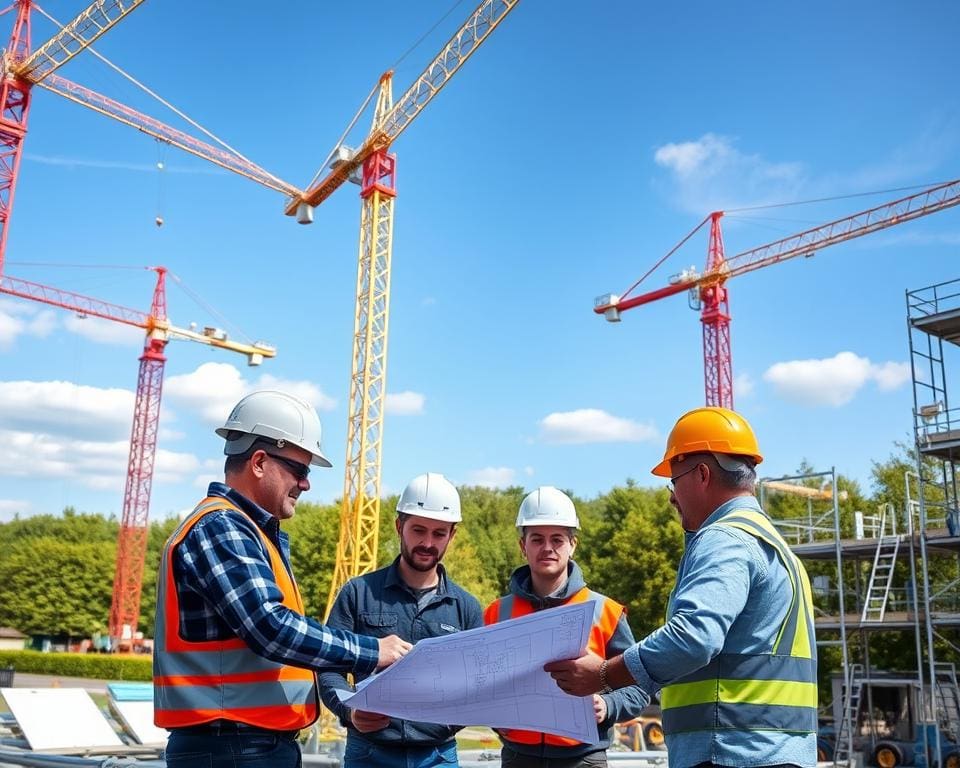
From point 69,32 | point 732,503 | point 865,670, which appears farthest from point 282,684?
point 69,32

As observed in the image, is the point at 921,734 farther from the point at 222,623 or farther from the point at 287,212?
the point at 287,212

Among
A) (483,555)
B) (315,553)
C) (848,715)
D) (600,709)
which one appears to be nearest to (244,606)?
(600,709)

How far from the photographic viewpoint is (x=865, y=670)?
2183 centimetres

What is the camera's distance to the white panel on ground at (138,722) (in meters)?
13.9

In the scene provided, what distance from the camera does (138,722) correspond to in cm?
1412

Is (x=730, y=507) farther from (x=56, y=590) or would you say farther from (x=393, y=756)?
(x=56, y=590)

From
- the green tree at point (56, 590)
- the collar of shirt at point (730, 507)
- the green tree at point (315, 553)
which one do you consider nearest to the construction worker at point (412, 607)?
the collar of shirt at point (730, 507)

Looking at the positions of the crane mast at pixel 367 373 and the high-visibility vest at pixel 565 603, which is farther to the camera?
the crane mast at pixel 367 373

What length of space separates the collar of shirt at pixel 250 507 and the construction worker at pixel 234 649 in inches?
2.2

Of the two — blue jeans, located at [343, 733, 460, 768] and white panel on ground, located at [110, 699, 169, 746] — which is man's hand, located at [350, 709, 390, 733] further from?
white panel on ground, located at [110, 699, 169, 746]

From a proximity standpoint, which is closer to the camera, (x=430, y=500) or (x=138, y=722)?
(x=430, y=500)

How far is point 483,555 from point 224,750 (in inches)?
2258

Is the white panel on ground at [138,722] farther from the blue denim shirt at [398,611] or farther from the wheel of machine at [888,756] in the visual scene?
the wheel of machine at [888,756]

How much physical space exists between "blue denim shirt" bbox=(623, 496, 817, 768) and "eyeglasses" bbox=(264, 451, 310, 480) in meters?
1.26
